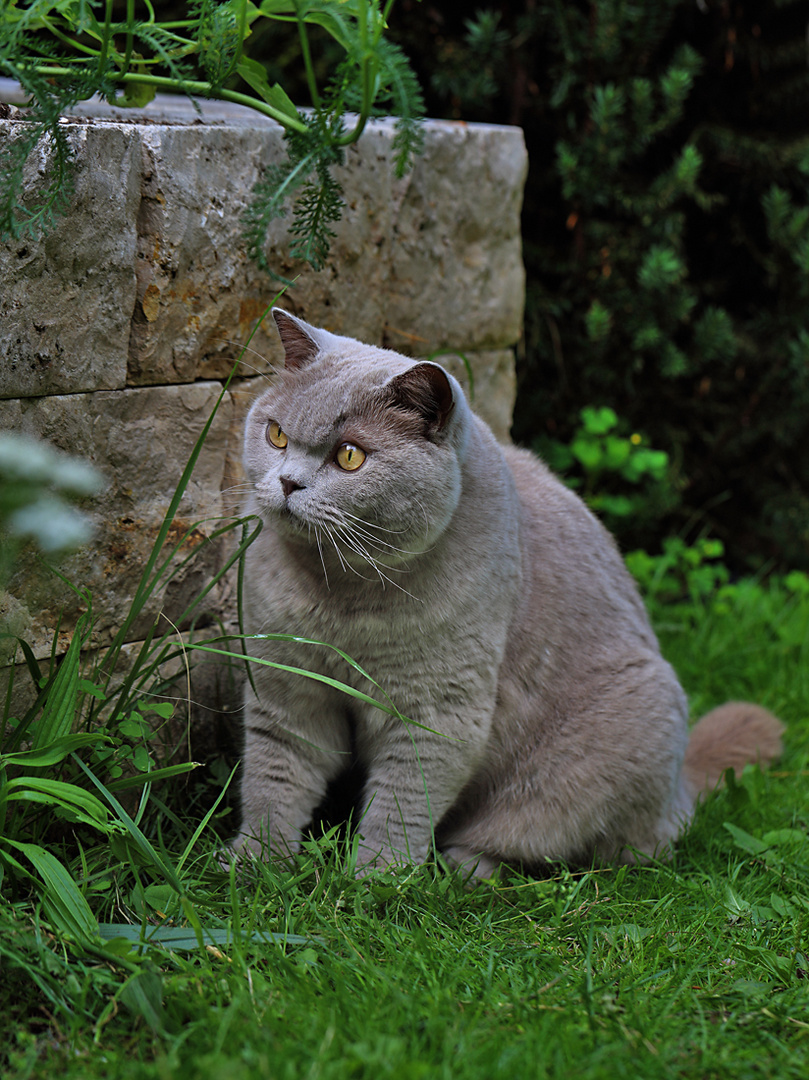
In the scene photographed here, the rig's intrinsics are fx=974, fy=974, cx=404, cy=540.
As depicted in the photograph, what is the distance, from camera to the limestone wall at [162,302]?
185 cm

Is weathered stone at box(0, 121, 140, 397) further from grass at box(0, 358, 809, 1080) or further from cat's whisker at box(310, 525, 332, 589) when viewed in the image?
Result: cat's whisker at box(310, 525, 332, 589)

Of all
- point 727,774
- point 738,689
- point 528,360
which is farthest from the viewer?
point 528,360

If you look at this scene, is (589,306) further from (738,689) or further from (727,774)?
(727,774)

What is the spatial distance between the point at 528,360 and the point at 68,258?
2.32 m

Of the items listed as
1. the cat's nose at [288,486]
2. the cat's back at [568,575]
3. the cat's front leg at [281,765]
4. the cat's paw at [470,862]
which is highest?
the cat's nose at [288,486]

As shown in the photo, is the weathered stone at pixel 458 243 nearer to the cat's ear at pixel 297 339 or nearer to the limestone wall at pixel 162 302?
the limestone wall at pixel 162 302

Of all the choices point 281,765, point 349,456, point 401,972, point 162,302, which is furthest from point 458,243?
point 401,972

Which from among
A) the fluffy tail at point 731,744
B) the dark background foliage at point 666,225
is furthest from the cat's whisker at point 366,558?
the dark background foliage at point 666,225

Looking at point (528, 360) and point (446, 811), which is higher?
point (528, 360)

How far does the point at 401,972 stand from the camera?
1.60 metres

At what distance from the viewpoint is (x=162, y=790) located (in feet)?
6.81

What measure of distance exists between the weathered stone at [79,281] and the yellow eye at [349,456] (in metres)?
0.51

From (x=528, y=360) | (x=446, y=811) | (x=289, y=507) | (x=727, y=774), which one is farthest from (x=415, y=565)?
(x=528, y=360)

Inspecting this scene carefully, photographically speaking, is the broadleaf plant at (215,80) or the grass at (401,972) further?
the broadleaf plant at (215,80)
